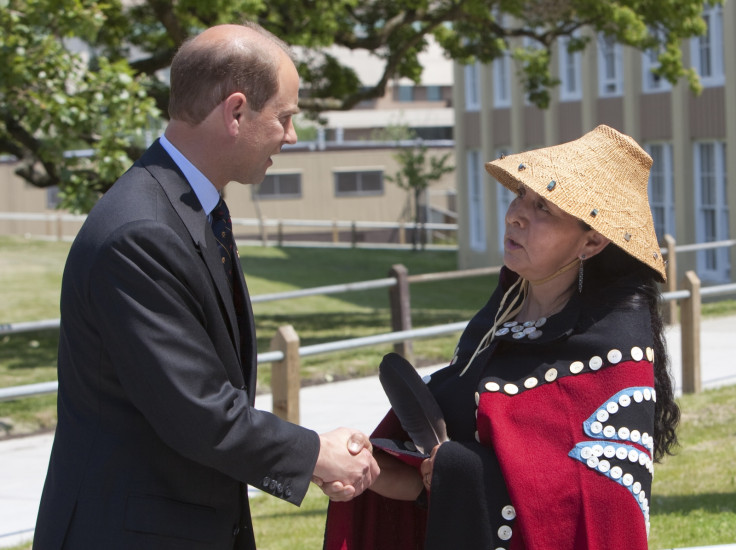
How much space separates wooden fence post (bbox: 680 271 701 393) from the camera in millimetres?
10414

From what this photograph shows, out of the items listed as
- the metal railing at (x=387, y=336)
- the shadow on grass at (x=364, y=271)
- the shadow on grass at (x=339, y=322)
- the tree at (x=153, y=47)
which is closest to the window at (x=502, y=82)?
the shadow on grass at (x=364, y=271)

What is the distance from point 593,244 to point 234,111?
111cm

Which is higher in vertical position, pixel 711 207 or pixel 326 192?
pixel 326 192

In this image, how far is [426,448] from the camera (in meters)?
3.34

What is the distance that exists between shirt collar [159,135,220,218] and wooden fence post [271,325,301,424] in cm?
469

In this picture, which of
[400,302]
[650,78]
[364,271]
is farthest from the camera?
[364,271]

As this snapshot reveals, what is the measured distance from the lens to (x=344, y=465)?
10.4 feet

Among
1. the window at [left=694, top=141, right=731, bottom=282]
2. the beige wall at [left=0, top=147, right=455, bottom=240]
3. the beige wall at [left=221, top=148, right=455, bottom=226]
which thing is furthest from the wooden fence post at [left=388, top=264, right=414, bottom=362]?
the beige wall at [left=221, top=148, right=455, bottom=226]

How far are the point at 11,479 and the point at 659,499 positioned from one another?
15.0 ft

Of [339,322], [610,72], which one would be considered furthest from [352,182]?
[339,322]

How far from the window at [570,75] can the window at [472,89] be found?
4.82m

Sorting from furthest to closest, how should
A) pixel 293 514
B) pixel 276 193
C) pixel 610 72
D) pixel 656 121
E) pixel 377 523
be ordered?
pixel 276 193, pixel 610 72, pixel 656 121, pixel 293 514, pixel 377 523

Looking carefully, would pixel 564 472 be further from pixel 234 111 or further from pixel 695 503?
pixel 695 503

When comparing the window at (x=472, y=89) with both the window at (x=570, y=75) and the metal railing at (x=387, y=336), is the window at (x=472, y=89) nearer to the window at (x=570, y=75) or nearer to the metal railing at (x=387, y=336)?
the window at (x=570, y=75)
